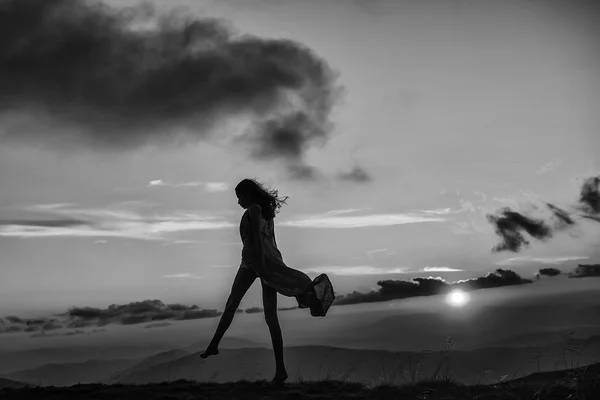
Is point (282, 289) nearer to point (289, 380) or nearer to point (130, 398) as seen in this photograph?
point (289, 380)

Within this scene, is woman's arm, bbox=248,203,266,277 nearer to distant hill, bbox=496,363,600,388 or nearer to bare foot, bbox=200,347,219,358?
bare foot, bbox=200,347,219,358

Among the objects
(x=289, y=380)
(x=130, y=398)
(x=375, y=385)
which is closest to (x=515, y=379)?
(x=375, y=385)

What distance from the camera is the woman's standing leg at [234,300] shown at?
33.8 feet

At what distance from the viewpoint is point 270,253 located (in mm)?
10344

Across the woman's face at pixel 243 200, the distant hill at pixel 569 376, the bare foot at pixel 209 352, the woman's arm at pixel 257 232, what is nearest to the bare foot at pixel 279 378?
the bare foot at pixel 209 352

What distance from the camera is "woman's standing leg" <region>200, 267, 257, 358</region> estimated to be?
33.8 ft

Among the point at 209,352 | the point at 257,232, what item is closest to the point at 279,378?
the point at 209,352

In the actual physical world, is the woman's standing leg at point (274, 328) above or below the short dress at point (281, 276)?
below

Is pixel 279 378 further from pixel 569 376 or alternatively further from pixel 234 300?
pixel 569 376

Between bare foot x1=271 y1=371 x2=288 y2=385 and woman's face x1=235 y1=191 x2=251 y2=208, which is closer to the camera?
bare foot x1=271 y1=371 x2=288 y2=385

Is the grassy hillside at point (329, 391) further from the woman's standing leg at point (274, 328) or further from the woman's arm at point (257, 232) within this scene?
the woman's arm at point (257, 232)

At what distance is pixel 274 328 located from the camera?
33.6 feet

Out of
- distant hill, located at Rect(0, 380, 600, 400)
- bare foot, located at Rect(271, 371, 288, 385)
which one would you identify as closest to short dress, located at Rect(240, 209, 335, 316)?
bare foot, located at Rect(271, 371, 288, 385)

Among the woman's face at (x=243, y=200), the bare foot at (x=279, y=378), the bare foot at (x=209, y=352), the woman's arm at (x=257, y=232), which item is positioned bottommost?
the bare foot at (x=279, y=378)
